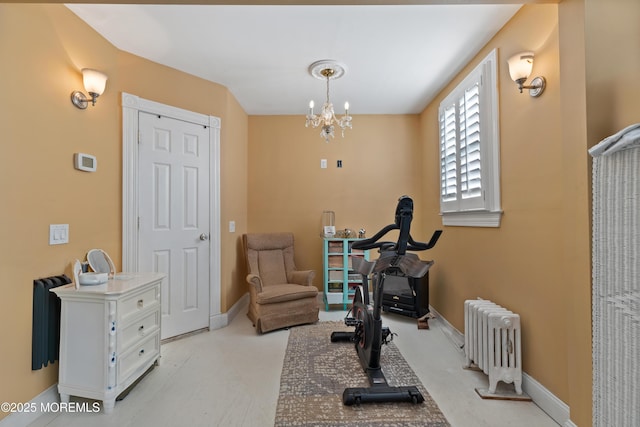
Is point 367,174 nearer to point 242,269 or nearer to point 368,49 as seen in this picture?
point 368,49

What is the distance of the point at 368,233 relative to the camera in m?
4.28

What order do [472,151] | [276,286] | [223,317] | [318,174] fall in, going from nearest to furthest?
[472,151] → [223,317] → [276,286] → [318,174]

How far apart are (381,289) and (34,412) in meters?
→ 2.32

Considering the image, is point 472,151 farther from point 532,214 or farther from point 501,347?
point 501,347

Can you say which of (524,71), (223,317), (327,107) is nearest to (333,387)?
(223,317)

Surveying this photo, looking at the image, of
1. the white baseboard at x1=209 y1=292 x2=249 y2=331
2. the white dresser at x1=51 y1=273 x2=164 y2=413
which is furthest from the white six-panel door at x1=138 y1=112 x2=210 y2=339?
the white dresser at x1=51 y1=273 x2=164 y2=413

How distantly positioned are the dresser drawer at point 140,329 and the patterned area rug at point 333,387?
1.08m

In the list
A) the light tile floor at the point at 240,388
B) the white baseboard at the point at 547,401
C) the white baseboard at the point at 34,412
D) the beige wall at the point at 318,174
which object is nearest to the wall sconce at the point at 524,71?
the white baseboard at the point at 547,401

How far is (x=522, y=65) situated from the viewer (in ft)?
6.16

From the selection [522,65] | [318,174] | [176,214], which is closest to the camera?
[522,65]

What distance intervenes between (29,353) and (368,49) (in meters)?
3.28

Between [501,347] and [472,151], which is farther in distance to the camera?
[472,151]

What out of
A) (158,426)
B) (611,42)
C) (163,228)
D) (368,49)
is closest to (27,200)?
(163,228)

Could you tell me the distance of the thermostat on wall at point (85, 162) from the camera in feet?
6.97
